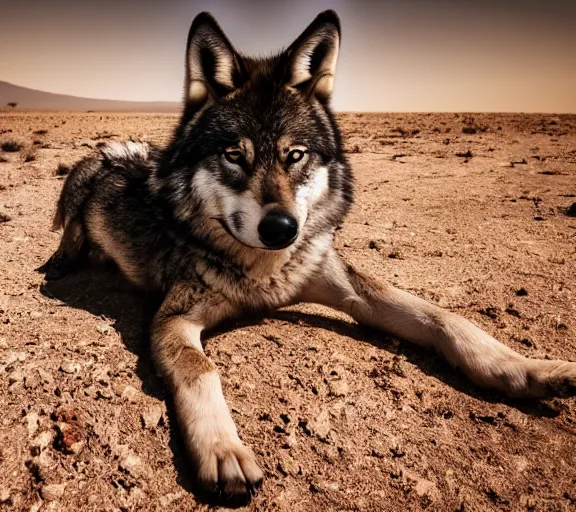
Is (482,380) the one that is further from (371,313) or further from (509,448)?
(371,313)

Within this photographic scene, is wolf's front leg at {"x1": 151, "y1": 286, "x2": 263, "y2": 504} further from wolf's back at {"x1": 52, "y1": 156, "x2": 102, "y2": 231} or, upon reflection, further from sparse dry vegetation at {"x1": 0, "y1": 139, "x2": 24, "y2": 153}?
sparse dry vegetation at {"x1": 0, "y1": 139, "x2": 24, "y2": 153}

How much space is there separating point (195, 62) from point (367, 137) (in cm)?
1455

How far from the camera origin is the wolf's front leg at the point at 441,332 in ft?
7.39

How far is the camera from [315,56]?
9.77 ft

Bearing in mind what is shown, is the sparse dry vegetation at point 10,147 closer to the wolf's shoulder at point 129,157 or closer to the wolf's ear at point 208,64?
the wolf's shoulder at point 129,157

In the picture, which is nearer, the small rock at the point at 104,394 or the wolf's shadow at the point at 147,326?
the small rock at the point at 104,394

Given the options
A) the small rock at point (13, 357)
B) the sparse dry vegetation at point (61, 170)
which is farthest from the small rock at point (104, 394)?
the sparse dry vegetation at point (61, 170)

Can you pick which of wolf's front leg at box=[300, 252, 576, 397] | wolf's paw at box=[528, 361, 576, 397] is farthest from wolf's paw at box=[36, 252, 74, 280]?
wolf's paw at box=[528, 361, 576, 397]

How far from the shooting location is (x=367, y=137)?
54.2 ft

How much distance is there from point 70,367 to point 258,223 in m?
1.24

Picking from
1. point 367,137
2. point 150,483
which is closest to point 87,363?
point 150,483

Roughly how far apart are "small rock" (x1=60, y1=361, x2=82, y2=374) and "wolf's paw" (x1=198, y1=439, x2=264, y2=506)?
92 centimetres

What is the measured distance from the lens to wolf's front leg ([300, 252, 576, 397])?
7.39 ft

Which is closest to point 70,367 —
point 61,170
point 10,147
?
point 61,170
